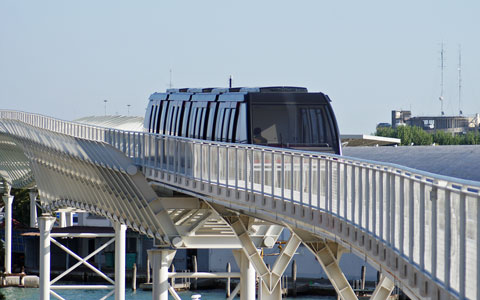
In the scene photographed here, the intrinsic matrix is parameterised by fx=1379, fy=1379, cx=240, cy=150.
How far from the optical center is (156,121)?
1877 inches

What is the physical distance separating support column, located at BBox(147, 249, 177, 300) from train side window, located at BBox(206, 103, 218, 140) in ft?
12.6

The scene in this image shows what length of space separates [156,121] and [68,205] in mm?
9299

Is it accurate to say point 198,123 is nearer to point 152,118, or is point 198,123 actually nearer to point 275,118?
point 275,118

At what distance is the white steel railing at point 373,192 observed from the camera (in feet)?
58.9

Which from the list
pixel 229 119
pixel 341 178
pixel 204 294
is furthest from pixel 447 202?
pixel 204 294

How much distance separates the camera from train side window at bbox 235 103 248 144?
38.9 m

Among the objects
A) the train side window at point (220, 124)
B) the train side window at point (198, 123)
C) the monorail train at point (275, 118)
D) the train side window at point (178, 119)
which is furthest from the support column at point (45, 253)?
the train side window at point (220, 124)

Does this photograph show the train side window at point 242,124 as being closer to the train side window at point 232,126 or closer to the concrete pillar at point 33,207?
the train side window at point 232,126

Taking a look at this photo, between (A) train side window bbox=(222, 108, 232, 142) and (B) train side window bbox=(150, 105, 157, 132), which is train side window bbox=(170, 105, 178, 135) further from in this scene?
(A) train side window bbox=(222, 108, 232, 142)

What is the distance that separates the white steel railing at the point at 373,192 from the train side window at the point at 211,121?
2078 mm

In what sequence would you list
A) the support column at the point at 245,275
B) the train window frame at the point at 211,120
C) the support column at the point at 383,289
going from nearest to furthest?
the support column at the point at 383,289 < the train window frame at the point at 211,120 < the support column at the point at 245,275

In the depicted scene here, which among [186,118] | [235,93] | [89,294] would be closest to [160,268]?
[186,118]

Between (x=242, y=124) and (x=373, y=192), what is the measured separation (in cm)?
1627

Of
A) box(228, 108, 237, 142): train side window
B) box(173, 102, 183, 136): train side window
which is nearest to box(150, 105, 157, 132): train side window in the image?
box(173, 102, 183, 136): train side window
